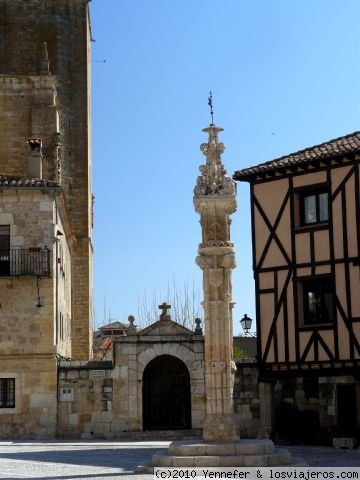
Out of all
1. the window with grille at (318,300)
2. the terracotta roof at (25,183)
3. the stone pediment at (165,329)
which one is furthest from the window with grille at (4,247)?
the window with grille at (318,300)

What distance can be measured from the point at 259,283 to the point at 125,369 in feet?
17.8

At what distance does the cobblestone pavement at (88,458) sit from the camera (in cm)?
1805

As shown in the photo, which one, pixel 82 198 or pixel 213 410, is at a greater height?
pixel 82 198

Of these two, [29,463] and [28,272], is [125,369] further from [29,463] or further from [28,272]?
[29,463]

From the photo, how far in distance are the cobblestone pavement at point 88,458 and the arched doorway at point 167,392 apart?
3.38 m

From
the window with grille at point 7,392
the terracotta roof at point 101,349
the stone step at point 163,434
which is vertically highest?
the terracotta roof at point 101,349

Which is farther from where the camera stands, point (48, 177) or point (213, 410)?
point (48, 177)

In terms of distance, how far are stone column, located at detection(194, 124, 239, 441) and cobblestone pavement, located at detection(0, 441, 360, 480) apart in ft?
5.64

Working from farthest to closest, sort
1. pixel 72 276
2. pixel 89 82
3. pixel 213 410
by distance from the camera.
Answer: pixel 89 82 < pixel 72 276 < pixel 213 410

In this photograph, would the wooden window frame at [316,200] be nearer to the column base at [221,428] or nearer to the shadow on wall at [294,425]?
the shadow on wall at [294,425]

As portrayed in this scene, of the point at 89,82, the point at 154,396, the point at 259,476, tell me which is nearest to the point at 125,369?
the point at 154,396

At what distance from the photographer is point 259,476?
16.7 meters

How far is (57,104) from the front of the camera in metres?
43.5

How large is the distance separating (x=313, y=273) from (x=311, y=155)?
3518 mm
